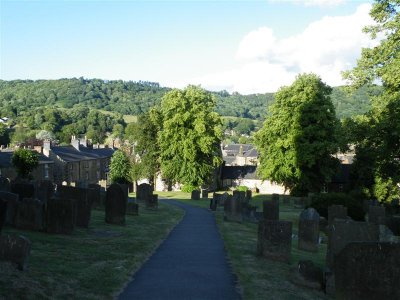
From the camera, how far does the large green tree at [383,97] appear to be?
2678cm

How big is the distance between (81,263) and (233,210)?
1749 centimetres

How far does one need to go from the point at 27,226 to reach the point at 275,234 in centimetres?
893

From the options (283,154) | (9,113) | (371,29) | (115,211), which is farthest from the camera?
(9,113)

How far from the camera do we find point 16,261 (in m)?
11.5

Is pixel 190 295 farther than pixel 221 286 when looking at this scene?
No

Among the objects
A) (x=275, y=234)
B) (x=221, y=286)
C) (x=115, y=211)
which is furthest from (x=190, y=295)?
(x=115, y=211)

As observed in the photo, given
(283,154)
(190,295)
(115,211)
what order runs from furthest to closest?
1. (283,154)
2. (115,211)
3. (190,295)

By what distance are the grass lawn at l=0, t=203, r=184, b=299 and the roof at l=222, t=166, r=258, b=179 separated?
6029 centimetres

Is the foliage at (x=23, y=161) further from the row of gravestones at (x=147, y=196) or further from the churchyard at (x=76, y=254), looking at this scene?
the churchyard at (x=76, y=254)

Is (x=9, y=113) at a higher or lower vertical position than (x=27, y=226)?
higher

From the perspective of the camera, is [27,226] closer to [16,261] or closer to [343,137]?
[16,261]

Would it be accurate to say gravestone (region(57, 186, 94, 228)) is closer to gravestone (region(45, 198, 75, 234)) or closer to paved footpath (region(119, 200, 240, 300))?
gravestone (region(45, 198, 75, 234))

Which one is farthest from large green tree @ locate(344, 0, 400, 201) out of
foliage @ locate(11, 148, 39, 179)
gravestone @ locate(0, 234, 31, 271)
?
foliage @ locate(11, 148, 39, 179)

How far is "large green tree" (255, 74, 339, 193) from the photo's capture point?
175 feet
